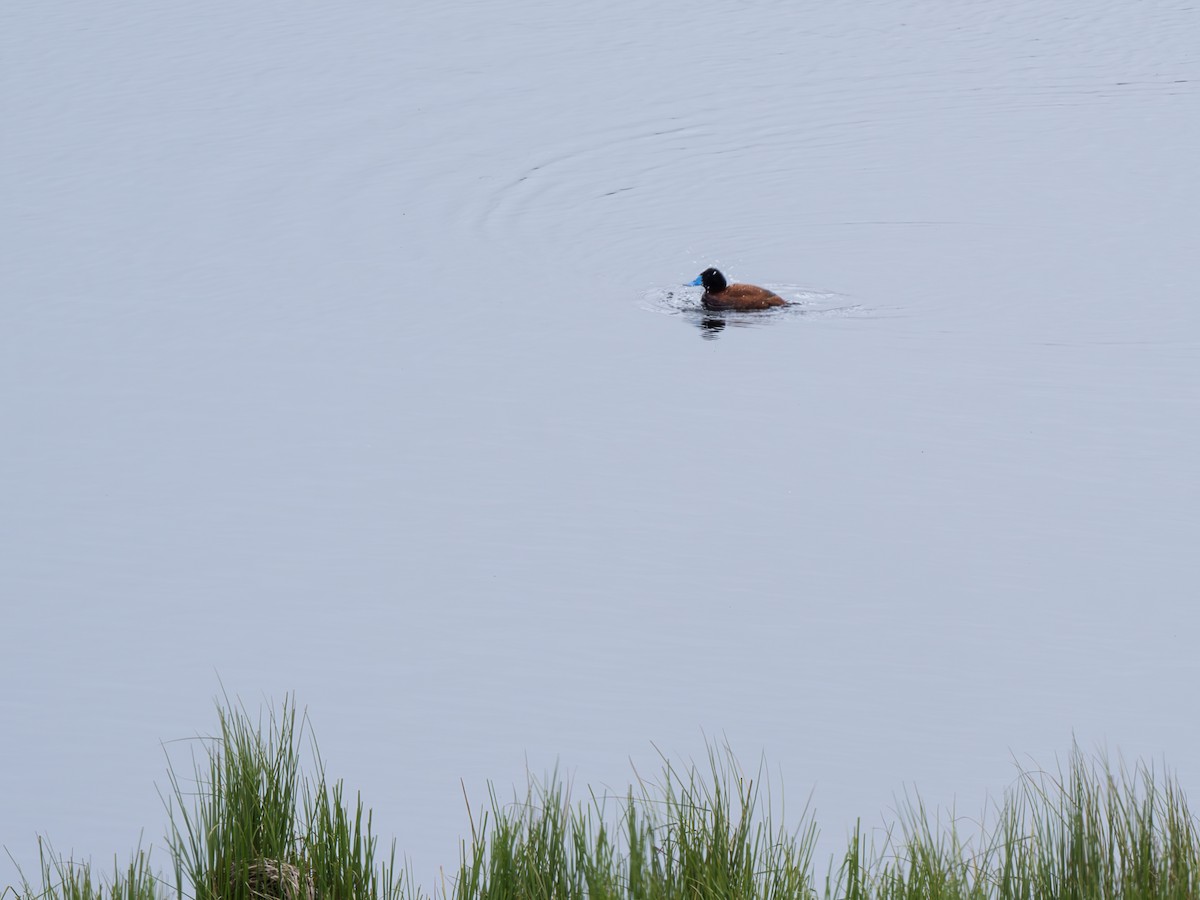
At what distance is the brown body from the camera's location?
12.3 metres

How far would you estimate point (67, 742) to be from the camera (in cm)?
705

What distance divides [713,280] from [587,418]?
8.26 feet

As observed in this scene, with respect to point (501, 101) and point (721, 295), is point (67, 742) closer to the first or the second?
point (721, 295)

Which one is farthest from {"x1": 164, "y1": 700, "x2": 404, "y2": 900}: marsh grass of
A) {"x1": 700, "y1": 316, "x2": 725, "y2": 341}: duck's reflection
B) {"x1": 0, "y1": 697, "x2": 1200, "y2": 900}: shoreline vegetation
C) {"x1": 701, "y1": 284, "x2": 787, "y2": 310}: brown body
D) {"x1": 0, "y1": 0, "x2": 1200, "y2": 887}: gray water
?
{"x1": 701, "y1": 284, "x2": 787, "y2": 310}: brown body

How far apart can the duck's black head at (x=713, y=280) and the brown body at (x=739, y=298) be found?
0.10 feet

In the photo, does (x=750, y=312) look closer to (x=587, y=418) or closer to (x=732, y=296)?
(x=732, y=296)

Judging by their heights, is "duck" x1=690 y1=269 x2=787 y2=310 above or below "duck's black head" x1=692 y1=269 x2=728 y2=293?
below

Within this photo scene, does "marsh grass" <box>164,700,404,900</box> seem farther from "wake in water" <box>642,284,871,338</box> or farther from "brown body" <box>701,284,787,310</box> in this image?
"brown body" <box>701,284,787,310</box>

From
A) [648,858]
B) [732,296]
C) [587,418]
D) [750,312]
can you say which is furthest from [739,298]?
[648,858]

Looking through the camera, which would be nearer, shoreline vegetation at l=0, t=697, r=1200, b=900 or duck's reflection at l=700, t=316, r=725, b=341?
shoreline vegetation at l=0, t=697, r=1200, b=900

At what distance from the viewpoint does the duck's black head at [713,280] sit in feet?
40.4

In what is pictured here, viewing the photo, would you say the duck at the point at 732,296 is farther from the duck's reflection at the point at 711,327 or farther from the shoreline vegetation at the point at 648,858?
the shoreline vegetation at the point at 648,858

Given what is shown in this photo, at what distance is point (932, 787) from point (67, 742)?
3.37 meters

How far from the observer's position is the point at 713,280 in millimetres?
12352
